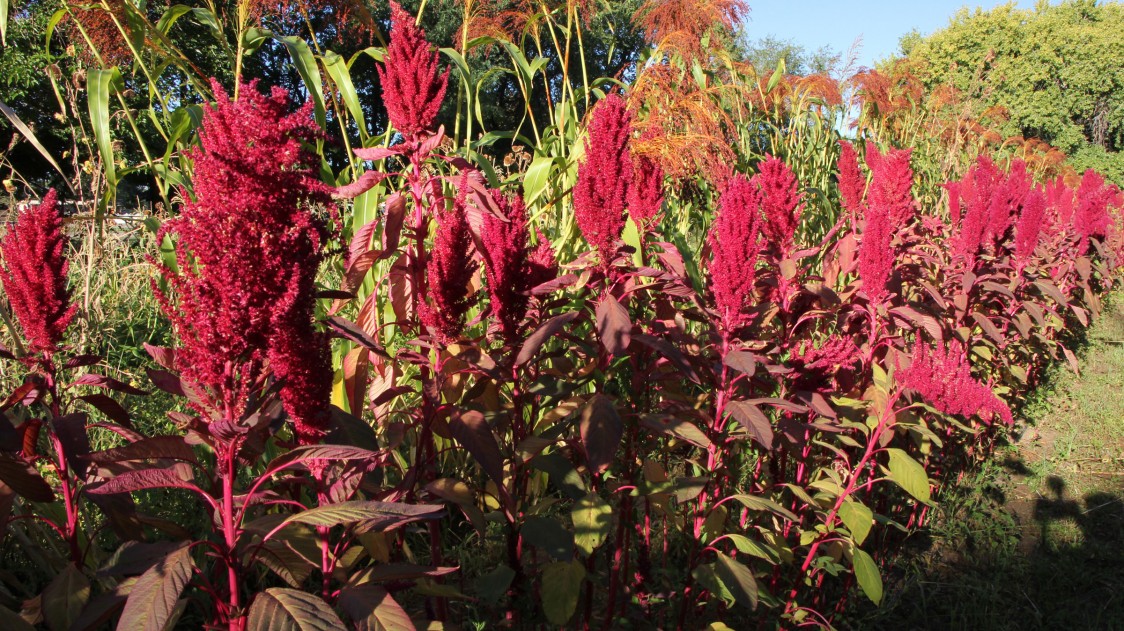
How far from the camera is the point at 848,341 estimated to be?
2.28 m

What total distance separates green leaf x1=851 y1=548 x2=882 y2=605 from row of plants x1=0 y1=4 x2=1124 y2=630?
0.01 m

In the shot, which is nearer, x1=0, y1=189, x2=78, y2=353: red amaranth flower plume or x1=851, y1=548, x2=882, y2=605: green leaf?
x1=0, y1=189, x2=78, y2=353: red amaranth flower plume

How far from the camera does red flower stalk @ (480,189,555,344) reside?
69.6 inches

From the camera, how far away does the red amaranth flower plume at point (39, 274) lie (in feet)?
4.91

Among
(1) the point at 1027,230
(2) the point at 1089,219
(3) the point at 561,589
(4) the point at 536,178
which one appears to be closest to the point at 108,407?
(3) the point at 561,589

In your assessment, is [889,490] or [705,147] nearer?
[889,490]

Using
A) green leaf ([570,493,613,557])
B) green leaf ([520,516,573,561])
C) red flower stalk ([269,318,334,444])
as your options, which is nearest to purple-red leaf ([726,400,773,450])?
green leaf ([570,493,613,557])

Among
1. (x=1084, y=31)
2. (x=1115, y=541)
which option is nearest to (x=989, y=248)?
(x=1115, y=541)

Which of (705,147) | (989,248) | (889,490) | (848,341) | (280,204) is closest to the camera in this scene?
(280,204)

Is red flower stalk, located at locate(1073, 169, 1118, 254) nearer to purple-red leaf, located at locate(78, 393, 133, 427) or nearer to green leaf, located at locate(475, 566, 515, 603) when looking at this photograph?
green leaf, located at locate(475, 566, 515, 603)

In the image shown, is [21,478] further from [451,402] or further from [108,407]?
[451,402]

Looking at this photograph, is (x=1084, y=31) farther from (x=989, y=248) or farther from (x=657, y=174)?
(x=657, y=174)

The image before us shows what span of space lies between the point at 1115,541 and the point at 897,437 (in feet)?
3.31

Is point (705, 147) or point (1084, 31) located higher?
point (1084, 31)
